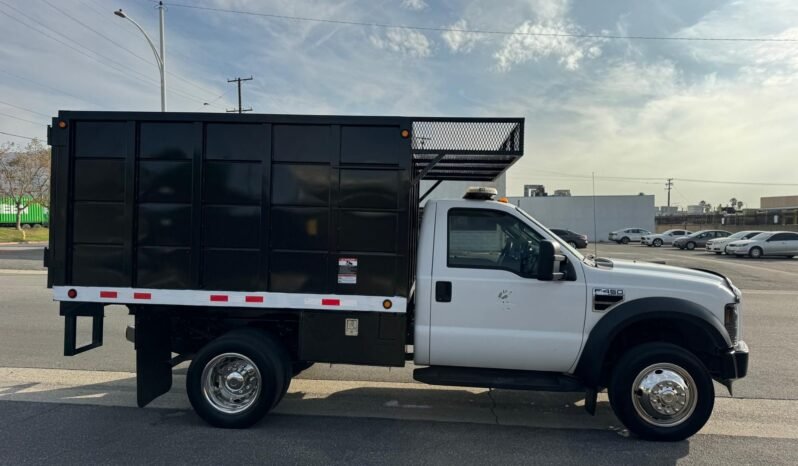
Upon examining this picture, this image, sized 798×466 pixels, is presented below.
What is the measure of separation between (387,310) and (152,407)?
260cm

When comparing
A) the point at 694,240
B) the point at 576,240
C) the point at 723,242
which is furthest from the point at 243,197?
the point at 694,240

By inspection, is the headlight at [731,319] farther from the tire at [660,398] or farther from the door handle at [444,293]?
the door handle at [444,293]

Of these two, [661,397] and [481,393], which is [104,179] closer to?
[481,393]

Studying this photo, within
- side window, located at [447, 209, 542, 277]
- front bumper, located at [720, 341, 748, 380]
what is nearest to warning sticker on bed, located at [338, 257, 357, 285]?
side window, located at [447, 209, 542, 277]

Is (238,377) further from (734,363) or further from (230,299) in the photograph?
(734,363)

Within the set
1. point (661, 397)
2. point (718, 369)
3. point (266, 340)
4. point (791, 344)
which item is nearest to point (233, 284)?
point (266, 340)

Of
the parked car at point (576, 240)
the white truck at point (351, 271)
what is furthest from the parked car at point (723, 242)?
the white truck at point (351, 271)

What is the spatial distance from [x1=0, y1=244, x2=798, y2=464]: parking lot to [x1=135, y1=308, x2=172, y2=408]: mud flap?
233 mm

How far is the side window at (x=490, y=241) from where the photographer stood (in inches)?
165

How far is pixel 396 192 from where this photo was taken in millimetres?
4039

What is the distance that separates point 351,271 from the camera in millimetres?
4105

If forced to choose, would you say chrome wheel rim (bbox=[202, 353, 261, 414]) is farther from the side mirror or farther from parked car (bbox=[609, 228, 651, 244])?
parked car (bbox=[609, 228, 651, 244])

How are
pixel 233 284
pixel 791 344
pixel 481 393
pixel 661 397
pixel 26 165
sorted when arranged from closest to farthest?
pixel 661 397, pixel 233 284, pixel 481 393, pixel 791 344, pixel 26 165

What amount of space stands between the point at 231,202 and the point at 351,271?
1223 millimetres
